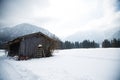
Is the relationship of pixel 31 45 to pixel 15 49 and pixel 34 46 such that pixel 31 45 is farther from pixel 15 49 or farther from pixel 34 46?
pixel 15 49

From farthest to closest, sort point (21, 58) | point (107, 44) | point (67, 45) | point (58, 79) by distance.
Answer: point (67, 45)
point (107, 44)
point (21, 58)
point (58, 79)

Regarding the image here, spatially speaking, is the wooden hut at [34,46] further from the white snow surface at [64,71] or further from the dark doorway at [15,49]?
the white snow surface at [64,71]

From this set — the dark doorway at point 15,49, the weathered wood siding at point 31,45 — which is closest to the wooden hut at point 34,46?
the weathered wood siding at point 31,45

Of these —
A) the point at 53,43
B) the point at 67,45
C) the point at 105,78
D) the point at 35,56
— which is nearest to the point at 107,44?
the point at 67,45

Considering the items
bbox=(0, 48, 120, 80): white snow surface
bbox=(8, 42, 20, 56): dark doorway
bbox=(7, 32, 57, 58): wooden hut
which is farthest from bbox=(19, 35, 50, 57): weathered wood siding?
bbox=(0, 48, 120, 80): white snow surface

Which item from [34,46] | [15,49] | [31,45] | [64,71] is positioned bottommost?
[64,71]

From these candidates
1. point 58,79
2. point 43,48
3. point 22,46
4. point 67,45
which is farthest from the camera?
point 67,45

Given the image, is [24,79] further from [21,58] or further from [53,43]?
[53,43]

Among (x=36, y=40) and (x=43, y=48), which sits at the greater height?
(x=36, y=40)

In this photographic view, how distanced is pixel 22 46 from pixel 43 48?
4.34 m

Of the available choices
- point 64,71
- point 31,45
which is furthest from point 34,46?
point 64,71

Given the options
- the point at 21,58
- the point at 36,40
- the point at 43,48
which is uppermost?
the point at 36,40

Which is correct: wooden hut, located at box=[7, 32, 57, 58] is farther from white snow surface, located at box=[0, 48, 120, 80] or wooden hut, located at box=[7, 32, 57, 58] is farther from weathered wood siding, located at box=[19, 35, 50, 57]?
white snow surface, located at box=[0, 48, 120, 80]

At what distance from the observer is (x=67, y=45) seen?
3676 inches
